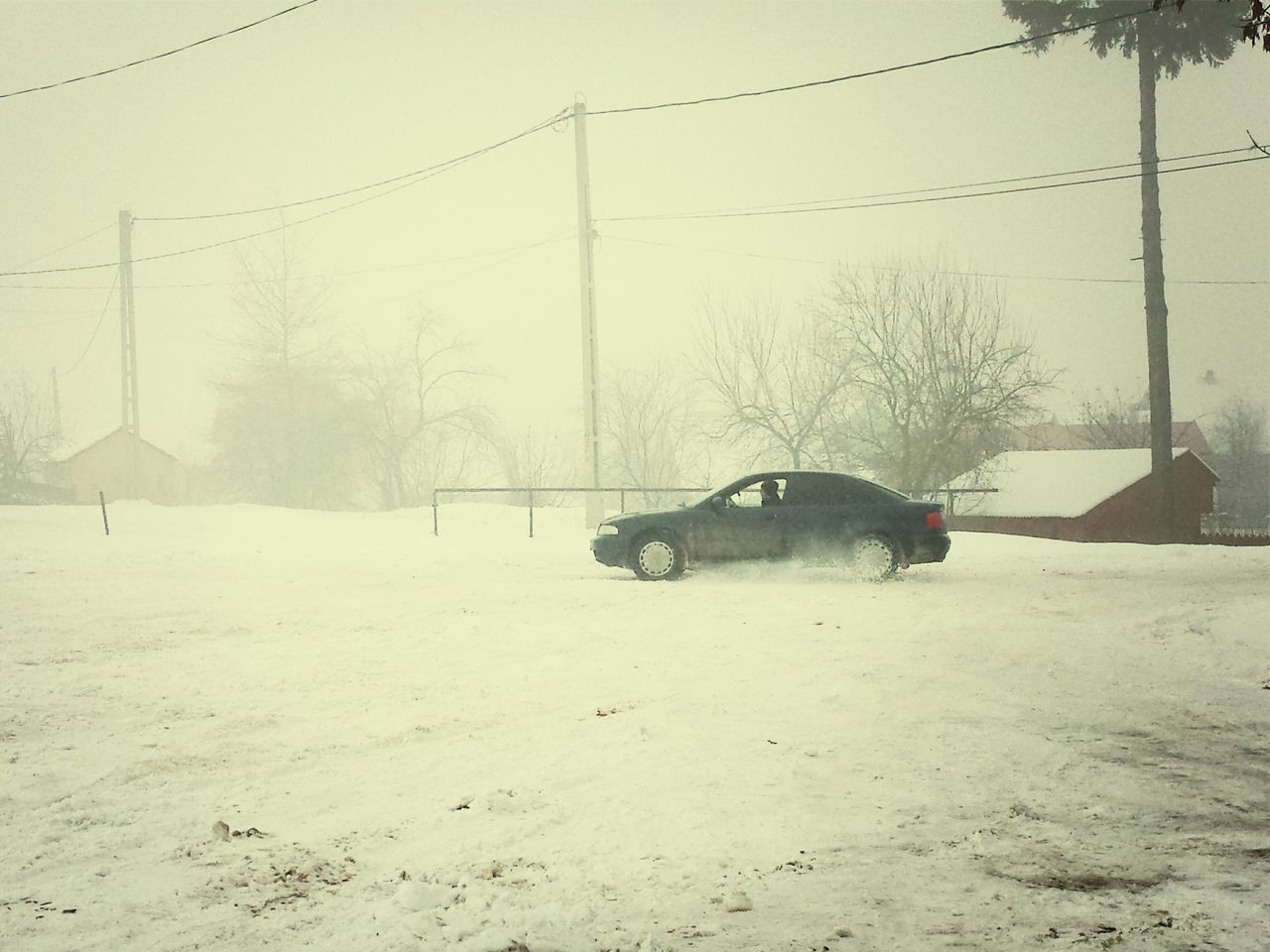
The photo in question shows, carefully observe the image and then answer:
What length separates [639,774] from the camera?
511cm

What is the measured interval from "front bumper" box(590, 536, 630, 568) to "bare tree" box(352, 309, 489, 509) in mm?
36661

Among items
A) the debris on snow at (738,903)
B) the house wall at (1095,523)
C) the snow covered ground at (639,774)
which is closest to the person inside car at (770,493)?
the snow covered ground at (639,774)

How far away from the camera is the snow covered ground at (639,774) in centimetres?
345

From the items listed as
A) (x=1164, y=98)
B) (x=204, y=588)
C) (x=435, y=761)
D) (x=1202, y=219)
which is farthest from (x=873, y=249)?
(x=435, y=761)

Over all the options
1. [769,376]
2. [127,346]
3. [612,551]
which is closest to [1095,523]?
[769,376]

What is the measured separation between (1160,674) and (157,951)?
23.8 ft

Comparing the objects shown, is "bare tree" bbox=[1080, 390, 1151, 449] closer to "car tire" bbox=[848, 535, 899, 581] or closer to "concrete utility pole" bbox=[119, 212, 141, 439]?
"car tire" bbox=[848, 535, 899, 581]

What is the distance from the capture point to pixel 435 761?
5.41m

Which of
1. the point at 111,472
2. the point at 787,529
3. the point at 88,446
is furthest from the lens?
the point at 111,472

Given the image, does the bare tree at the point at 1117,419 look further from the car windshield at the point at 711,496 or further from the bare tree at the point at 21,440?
the bare tree at the point at 21,440

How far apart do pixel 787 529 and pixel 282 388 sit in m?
41.0

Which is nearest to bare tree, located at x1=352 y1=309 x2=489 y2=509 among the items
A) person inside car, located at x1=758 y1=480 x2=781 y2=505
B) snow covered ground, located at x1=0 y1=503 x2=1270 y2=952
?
person inside car, located at x1=758 y1=480 x2=781 y2=505

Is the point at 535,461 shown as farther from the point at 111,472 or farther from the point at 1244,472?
the point at 1244,472

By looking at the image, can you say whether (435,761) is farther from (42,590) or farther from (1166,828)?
A: (42,590)
